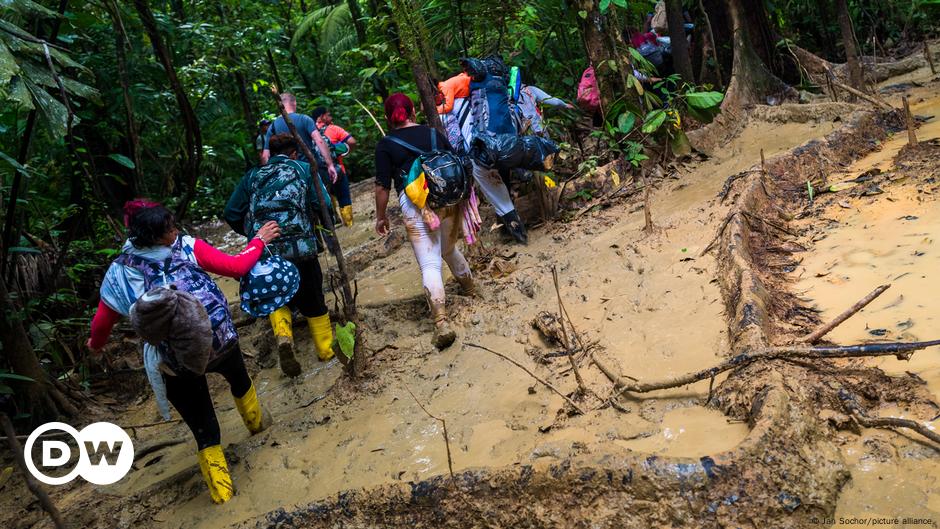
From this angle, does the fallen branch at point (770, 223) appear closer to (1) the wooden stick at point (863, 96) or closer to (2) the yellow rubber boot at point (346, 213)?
(1) the wooden stick at point (863, 96)

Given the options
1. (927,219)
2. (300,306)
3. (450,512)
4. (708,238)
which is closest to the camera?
(450,512)

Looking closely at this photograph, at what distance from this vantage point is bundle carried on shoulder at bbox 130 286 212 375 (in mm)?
3432

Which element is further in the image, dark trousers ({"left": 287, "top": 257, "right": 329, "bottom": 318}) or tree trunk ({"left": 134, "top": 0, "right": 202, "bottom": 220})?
tree trunk ({"left": 134, "top": 0, "right": 202, "bottom": 220})

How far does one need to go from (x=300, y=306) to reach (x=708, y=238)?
125 inches

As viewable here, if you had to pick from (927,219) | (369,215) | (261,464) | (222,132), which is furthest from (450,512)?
(222,132)

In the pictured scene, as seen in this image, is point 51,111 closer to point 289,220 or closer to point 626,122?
point 289,220

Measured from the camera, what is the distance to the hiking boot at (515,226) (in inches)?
258

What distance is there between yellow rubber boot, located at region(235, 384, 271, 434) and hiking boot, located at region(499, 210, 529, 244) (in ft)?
9.96

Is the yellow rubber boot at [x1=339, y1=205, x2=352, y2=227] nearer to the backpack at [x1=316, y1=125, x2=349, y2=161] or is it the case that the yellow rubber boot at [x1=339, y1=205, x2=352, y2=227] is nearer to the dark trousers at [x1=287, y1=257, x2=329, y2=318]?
the backpack at [x1=316, y1=125, x2=349, y2=161]

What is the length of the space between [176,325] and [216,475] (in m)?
0.91

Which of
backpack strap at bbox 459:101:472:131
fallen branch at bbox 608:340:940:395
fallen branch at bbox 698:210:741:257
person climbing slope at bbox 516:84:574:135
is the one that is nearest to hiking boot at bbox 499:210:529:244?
person climbing slope at bbox 516:84:574:135

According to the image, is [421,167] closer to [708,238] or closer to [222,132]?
[708,238]

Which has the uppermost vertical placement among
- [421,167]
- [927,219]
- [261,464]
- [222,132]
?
[222,132]

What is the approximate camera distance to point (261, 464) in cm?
404
